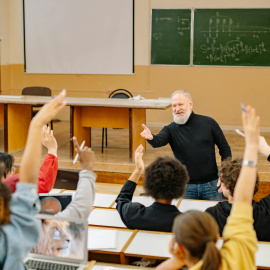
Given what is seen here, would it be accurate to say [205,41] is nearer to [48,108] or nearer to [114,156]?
[114,156]

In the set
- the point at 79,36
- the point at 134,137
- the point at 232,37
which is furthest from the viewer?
the point at 79,36

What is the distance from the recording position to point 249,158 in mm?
1513

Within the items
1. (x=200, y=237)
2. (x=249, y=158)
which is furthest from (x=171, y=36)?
(x=200, y=237)

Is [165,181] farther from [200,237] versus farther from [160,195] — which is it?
[200,237]

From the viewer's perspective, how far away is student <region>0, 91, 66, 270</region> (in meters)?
1.32

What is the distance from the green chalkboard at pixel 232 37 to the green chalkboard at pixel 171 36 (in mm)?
166

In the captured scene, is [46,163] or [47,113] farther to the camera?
[46,163]

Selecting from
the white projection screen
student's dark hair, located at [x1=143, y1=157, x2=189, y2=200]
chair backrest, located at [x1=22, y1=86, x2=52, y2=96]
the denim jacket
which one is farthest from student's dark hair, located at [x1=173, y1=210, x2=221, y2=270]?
the white projection screen

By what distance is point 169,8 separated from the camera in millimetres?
7891

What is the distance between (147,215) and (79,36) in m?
6.65

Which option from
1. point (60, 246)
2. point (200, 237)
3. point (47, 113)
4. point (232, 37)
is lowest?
point (60, 246)

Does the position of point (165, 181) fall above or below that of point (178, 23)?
below

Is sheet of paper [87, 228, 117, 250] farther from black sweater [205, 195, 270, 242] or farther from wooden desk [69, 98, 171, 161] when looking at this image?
wooden desk [69, 98, 171, 161]

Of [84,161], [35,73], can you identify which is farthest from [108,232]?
[35,73]
